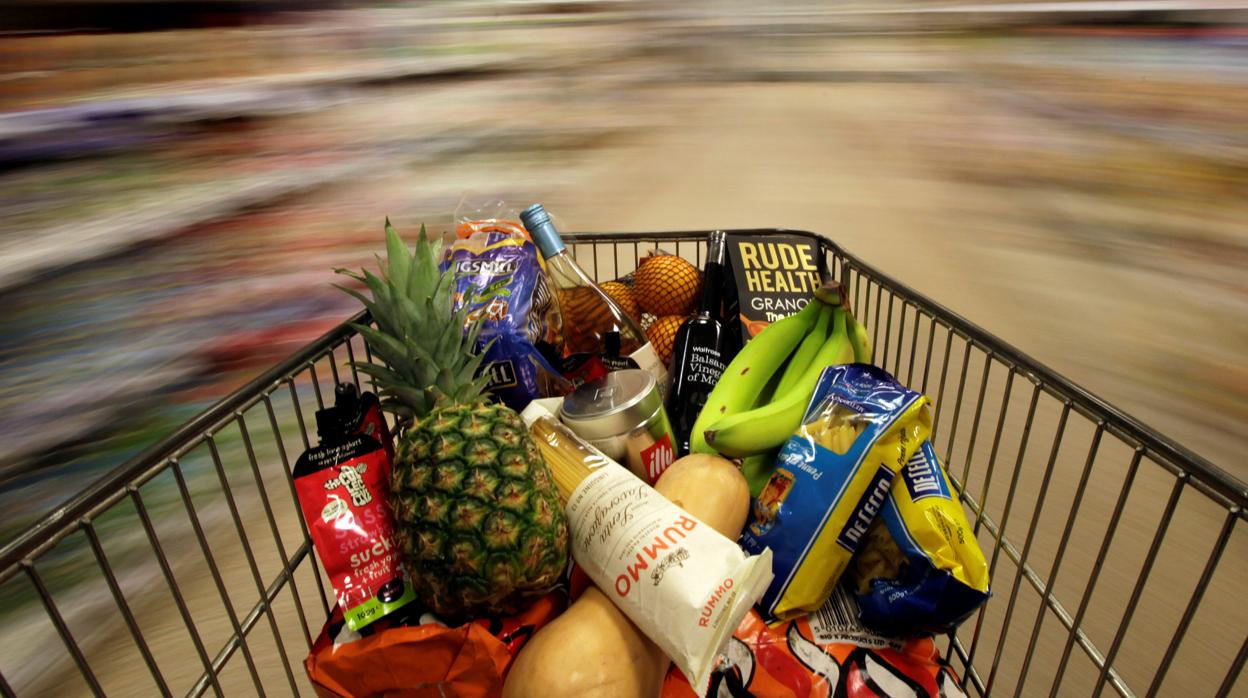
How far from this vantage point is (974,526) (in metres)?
0.75

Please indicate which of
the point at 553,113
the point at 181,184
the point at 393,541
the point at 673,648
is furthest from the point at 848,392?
the point at 553,113

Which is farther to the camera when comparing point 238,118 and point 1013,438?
point 1013,438

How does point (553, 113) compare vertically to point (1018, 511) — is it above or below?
above

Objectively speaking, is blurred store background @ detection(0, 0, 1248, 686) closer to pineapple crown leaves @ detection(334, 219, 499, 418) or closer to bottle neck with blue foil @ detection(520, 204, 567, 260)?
pineapple crown leaves @ detection(334, 219, 499, 418)

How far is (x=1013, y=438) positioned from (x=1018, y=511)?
0.61 ft

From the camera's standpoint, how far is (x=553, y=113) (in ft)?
6.27

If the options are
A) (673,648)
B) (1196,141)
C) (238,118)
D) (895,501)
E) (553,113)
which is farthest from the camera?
(553,113)

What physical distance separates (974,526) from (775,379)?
355mm

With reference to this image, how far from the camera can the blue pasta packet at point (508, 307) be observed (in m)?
0.88

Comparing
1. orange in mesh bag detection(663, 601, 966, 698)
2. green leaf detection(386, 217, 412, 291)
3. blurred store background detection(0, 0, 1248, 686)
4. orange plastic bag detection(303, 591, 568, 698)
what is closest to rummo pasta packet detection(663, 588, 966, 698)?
orange in mesh bag detection(663, 601, 966, 698)

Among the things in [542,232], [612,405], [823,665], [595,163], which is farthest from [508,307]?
[595,163]

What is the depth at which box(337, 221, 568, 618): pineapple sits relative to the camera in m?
0.58

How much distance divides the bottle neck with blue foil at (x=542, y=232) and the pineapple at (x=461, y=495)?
0.85 feet

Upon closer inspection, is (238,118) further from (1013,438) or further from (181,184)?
(1013,438)
